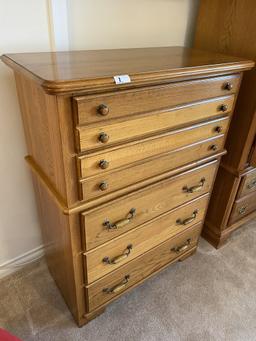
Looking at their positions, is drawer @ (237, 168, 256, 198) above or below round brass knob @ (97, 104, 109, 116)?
below

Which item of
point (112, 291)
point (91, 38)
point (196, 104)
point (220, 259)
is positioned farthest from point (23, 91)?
point (220, 259)

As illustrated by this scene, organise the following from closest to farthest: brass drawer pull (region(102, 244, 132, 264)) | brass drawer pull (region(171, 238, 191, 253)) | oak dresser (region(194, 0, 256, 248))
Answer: brass drawer pull (region(102, 244, 132, 264)), oak dresser (region(194, 0, 256, 248)), brass drawer pull (region(171, 238, 191, 253))

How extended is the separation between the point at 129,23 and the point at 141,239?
0.99 m

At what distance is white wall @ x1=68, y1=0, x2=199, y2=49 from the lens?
111cm

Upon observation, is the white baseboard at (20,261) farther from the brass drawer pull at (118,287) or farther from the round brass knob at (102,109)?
the round brass knob at (102,109)

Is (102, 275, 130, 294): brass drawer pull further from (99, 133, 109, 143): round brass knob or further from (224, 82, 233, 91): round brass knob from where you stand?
(224, 82, 233, 91): round brass knob

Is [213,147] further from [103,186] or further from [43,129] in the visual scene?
[43,129]

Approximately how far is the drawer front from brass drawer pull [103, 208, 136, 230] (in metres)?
0.40

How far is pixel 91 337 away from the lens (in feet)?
3.97

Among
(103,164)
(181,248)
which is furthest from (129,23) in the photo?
(181,248)

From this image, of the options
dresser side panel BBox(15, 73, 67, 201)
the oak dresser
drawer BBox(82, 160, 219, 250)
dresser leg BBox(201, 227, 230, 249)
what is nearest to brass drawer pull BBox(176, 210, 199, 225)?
drawer BBox(82, 160, 219, 250)

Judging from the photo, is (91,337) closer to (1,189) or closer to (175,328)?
(175,328)

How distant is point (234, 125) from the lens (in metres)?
1.33

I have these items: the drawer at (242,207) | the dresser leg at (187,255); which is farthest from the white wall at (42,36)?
the drawer at (242,207)
